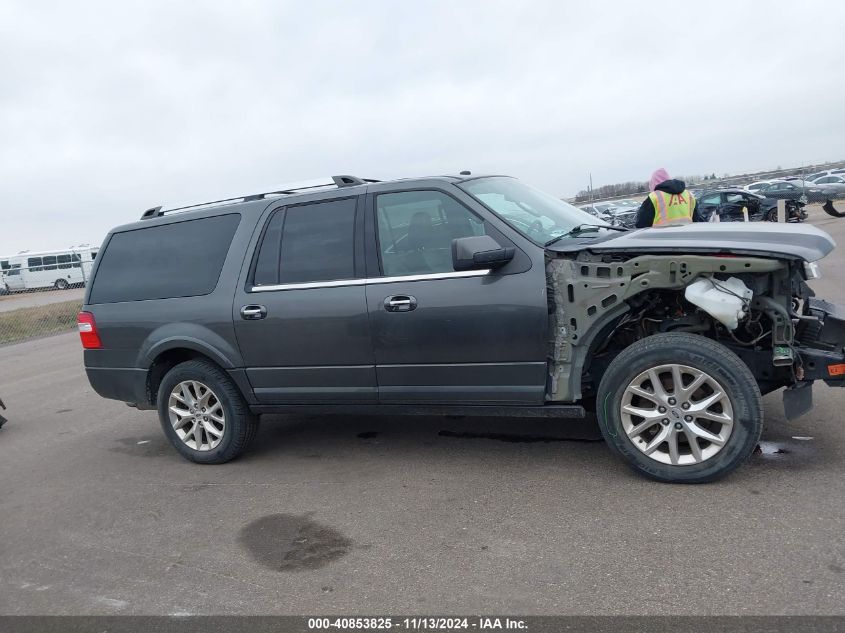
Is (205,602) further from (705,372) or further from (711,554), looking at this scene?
(705,372)

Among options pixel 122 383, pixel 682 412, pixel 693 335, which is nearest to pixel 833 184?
pixel 693 335

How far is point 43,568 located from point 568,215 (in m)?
4.00

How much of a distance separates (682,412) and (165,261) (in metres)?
3.80

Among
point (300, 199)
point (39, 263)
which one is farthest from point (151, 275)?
point (39, 263)

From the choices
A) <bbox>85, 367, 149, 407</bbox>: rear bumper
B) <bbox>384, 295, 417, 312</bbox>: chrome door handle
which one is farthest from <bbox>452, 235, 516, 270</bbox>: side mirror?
<bbox>85, 367, 149, 407</bbox>: rear bumper

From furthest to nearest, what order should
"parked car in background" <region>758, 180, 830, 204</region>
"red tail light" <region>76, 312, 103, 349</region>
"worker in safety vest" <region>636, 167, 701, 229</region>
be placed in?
"parked car in background" <region>758, 180, 830, 204</region> < "worker in safety vest" <region>636, 167, 701, 229</region> < "red tail light" <region>76, 312, 103, 349</region>

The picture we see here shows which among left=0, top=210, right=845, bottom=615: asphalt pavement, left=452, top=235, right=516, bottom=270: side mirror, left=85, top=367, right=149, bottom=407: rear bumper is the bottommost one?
left=0, top=210, right=845, bottom=615: asphalt pavement

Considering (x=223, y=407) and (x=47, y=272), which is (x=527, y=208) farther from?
(x=47, y=272)

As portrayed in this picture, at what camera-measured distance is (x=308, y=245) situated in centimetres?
471

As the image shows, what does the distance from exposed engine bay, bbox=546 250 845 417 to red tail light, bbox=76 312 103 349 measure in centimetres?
360

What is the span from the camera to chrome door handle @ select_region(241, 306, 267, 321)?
4730 mm

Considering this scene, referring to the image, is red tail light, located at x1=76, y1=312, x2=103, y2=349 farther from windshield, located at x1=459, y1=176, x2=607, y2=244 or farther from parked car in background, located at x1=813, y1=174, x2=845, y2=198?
parked car in background, located at x1=813, y1=174, x2=845, y2=198

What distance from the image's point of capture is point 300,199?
15.9 feet

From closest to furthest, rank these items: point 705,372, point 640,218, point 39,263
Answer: point 705,372 → point 640,218 → point 39,263
